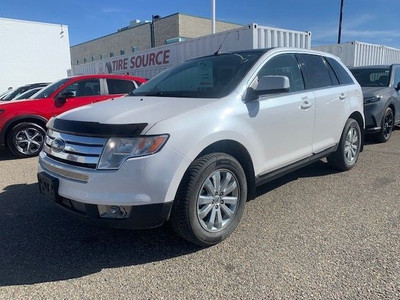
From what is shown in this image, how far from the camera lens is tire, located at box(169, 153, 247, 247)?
2766 millimetres

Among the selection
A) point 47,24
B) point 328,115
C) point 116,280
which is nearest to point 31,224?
point 116,280

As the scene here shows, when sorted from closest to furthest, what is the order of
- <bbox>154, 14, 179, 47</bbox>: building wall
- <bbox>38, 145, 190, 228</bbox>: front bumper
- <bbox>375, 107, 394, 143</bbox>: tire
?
1. <bbox>38, 145, 190, 228</bbox>: front bumper
2. <bbox>375, 107, 394, 143</bbox>: tire
3. <bbox>154, 14, 179, 47</bbox>: building wall

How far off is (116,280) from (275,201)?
214cm

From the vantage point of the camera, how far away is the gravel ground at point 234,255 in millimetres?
2465

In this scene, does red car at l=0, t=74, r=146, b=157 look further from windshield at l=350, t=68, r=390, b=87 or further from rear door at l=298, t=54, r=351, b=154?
windshield at l=350, t=68, r=390, b=87

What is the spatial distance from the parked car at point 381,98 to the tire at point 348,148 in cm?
195

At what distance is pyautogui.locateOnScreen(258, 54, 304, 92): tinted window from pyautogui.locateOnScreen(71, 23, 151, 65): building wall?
3559cm

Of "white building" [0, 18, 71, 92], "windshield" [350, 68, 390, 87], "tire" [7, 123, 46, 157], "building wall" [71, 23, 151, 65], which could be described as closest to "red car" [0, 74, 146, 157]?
"tire" [7, 123, 46, 157]

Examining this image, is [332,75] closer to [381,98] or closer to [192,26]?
[381,98]

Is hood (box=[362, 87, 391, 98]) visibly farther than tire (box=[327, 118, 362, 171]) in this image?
Yes

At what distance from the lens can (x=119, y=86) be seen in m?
8.11

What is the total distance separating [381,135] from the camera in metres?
7.35

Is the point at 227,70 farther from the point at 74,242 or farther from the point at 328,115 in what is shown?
the point at 74,242

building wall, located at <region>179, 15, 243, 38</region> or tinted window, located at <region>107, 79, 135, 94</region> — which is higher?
building wall, located at <region>179, 15, 243, 38</region>
